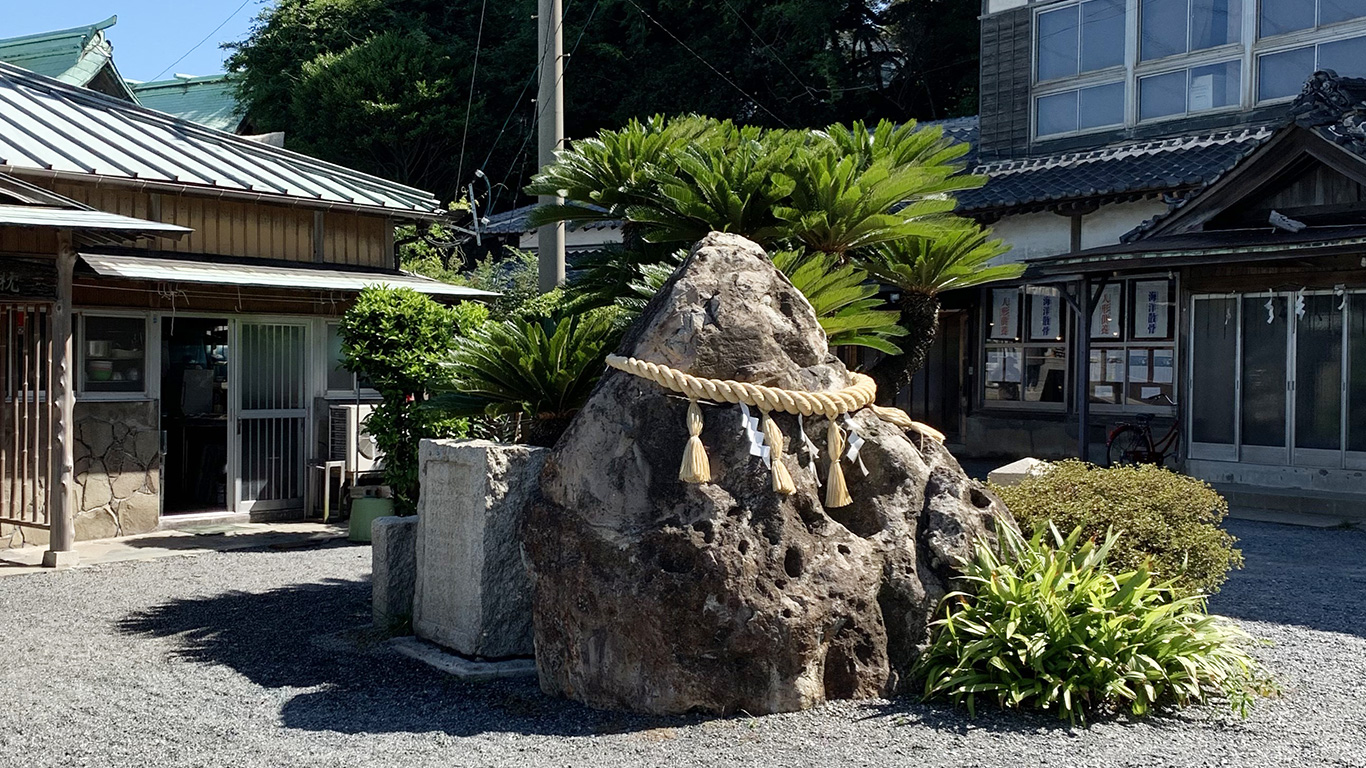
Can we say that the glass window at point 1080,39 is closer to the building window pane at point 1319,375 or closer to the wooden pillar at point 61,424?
the building window pane at point 1319,375

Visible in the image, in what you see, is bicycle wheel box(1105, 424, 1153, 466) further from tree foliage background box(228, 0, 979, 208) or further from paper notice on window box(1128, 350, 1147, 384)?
tree foliage background box(228, 0, 979, 208)

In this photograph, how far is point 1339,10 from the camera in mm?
15148

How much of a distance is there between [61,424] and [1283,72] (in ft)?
49.9

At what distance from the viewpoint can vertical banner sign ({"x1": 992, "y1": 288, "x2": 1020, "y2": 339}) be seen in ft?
59.3

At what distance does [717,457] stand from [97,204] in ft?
27.0

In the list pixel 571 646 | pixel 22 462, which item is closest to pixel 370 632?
pixel 571 646

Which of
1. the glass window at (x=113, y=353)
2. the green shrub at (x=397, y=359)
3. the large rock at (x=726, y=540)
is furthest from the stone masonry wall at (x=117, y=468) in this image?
the large rock at (x=726, y=540)

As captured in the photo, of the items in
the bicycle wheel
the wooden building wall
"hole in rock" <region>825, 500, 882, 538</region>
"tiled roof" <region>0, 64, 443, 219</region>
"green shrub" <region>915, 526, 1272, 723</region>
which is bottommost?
"green shrub" <region>915, 526, 1272, 723</region>

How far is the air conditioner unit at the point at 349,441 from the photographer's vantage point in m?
12.1

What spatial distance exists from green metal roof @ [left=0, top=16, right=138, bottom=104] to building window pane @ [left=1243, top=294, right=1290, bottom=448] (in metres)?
18.8

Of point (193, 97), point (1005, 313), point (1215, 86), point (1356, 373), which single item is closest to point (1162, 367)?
point (1005, 313)

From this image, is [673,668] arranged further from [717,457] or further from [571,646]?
[717,457]

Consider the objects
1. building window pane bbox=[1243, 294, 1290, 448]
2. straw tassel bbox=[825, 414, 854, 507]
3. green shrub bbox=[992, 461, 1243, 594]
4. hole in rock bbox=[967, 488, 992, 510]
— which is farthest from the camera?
building window pane bbox=[1243, 294, 1290, 448]

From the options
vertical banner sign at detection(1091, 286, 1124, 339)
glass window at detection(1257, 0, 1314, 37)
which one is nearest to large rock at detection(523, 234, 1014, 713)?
vertical banner sign at detection(1091, 286, 1124, 339)
